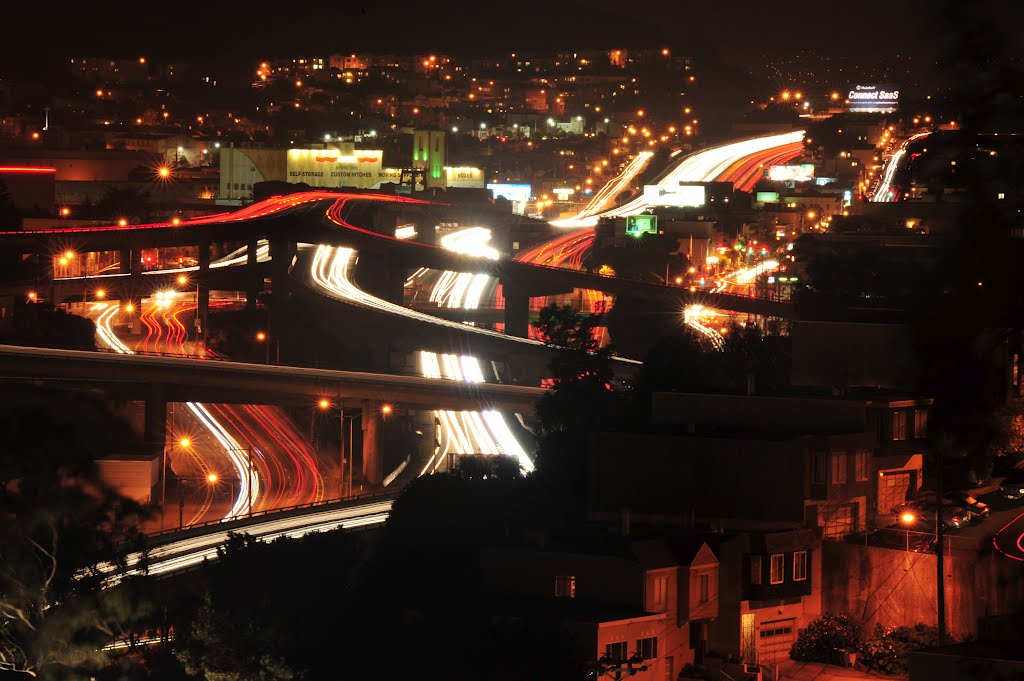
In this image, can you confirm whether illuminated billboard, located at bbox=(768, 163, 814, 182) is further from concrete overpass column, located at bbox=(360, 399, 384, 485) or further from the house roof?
the house roof

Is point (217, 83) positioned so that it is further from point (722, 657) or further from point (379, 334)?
point (722, 657)

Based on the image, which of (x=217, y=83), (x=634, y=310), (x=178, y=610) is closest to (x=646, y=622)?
(x=178, y=610)

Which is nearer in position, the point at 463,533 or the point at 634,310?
the point at 463,533

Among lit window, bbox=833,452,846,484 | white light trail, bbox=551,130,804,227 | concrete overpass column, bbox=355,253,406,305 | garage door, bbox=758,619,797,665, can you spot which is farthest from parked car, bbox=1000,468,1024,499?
white light trail, bbox=551,130,804,227

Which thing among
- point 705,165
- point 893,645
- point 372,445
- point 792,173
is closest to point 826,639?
point 893,645

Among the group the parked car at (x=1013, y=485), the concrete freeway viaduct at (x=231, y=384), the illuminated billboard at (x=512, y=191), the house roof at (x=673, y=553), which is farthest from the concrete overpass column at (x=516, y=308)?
the illuminated billboard at (x=512, y=191)

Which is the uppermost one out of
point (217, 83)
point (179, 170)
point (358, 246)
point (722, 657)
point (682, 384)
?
point (217, 83)

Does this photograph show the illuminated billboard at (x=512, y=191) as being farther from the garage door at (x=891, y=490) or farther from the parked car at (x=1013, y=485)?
the garage door at (x=891, y=490)
